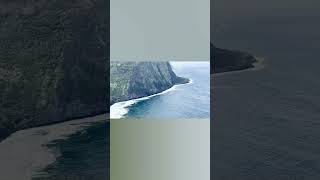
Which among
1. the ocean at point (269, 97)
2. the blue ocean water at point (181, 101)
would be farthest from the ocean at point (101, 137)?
the ocean at point (269, 97)

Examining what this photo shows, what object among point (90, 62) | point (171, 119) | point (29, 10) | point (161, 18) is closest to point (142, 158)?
point (171, 119)

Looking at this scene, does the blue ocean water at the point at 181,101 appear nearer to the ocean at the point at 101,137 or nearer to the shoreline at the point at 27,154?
the ocean at the point at 101,137

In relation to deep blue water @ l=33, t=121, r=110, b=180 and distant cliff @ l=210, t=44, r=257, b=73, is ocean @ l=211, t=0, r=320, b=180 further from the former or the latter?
deep blue water @ l=33, t=121, r=110, b=180

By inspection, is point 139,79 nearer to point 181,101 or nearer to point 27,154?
point 181,101

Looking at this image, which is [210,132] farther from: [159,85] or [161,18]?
[161,18]

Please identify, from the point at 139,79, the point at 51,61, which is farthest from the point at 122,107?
the point at 51,61

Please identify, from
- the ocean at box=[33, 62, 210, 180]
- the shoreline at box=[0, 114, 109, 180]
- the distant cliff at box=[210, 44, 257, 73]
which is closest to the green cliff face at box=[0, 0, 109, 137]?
the shoreline at box=[0, 114, 109, 180]
